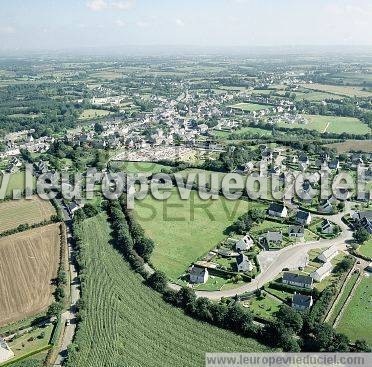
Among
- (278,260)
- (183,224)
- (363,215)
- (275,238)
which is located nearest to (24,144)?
(183,224)

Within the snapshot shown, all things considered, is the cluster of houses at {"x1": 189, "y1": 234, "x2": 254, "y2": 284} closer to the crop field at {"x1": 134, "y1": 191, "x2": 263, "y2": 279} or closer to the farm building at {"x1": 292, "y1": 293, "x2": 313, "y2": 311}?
the crop field at {"x1": 134, "y1": 191, "x2": 263, "y2": 279}

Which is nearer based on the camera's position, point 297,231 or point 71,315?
point 71,315

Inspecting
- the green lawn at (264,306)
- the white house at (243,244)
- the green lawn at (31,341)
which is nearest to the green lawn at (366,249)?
the white house at (243,244)

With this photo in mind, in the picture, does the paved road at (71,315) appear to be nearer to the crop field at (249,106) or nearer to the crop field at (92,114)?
the crop field at (92,114)

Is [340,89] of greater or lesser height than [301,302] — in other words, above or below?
above

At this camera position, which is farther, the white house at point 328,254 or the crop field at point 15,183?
the crop field at point 15,183

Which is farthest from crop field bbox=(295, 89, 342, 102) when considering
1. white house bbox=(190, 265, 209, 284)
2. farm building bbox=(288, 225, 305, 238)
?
white house bbox=(190, 265, 209, 284)

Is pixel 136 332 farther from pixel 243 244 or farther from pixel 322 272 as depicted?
pixel 322 272
